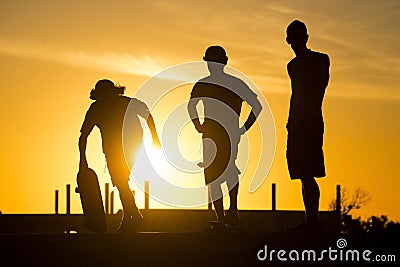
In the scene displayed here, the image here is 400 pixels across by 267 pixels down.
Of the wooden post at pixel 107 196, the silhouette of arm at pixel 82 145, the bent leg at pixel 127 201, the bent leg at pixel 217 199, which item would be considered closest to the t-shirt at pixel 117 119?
the silhouette of arm at pixel 82 145

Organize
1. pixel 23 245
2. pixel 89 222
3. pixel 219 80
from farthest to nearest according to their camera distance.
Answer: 1. pixel 89 222
2. pixel 219 80
3. pixel 23 245

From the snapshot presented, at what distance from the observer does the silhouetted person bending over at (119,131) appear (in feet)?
57.8

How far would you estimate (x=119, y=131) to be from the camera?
1769 cm

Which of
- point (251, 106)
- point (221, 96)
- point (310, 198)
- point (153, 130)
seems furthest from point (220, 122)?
point (310, 198)

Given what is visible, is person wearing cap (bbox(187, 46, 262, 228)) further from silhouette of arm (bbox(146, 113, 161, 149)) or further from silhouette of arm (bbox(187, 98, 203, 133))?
silhouette of arm (bbox(146, 113, 161, 149))

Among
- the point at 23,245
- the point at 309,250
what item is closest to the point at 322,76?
the point at 309,250

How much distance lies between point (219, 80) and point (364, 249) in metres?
3.22

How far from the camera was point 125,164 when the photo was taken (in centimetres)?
1770

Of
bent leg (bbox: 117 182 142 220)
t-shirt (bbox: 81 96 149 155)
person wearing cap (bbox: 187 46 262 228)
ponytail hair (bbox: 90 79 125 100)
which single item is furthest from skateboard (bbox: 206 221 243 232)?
ponytail hair (bbox: 90 79 125 100)

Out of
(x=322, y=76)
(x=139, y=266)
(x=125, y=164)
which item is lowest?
(x=139, y=266)

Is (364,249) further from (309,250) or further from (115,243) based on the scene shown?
(115,243)

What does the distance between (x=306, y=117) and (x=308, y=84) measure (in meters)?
0.45

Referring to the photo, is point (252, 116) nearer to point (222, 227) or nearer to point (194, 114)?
point (194, 114)

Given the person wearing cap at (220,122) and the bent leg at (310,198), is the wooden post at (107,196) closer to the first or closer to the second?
the person wearing cap at (220,122)
